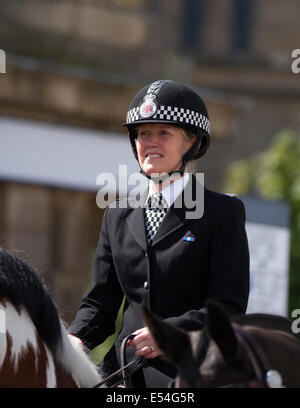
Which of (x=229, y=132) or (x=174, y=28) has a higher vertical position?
(x=174, y=28)

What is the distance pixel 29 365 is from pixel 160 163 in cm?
97

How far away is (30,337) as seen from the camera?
332 cm

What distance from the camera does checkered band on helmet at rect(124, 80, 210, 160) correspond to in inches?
146

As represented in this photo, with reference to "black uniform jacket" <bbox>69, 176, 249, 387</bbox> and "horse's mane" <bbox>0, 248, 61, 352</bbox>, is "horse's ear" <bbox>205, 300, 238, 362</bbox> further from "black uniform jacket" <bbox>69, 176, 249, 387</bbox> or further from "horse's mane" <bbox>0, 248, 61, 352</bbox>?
"horse's mane" <bbox>0, 248, 61, 352</bbox>

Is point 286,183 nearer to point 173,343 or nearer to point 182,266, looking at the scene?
point 182,266

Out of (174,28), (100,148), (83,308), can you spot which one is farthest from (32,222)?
(174,28)

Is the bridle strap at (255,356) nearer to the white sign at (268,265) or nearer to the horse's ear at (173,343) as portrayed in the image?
the horse's ear at (173,343)

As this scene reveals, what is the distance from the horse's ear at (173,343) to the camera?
275cm

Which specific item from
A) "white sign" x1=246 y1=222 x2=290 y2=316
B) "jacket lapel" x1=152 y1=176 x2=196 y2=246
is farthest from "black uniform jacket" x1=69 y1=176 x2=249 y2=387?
"white sign" x1=246 y1=222 x2=290 y2=316

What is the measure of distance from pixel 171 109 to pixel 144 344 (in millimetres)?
925

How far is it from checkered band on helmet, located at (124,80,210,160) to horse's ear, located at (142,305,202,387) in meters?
1.14
